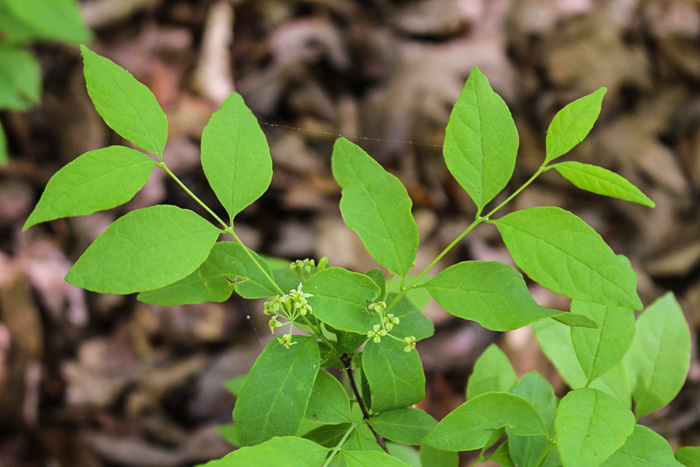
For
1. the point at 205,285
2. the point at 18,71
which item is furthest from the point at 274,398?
the point at 18,71

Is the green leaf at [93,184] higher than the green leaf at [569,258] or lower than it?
higher

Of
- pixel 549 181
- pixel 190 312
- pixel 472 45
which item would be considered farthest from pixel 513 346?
pixel 472 45

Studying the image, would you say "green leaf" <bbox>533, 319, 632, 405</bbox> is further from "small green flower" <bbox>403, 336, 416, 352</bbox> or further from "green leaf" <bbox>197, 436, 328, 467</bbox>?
"green leaf" <bbox>197, 436, 328, 467</bbox>

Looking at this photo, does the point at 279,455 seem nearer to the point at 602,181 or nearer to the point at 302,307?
the point at 302,307

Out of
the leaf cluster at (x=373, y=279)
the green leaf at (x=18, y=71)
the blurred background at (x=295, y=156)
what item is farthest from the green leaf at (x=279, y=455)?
the green leaf at (x=18, y=71)

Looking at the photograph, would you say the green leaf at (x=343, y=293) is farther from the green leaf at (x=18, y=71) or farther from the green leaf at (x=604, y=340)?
the green leaf at (x=18, y=71)
